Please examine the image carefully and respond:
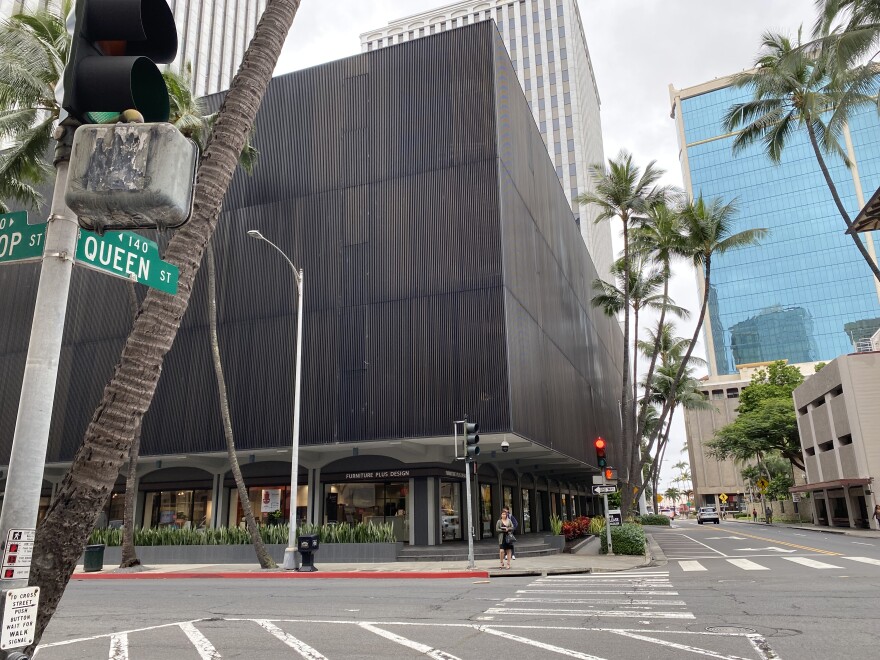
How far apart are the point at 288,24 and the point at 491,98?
17543 millimetres

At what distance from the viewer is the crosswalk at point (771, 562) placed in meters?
17.6

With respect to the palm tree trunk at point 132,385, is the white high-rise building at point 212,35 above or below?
above

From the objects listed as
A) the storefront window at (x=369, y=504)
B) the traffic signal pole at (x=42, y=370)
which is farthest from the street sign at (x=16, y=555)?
the storefront window at (x=369, y=504)

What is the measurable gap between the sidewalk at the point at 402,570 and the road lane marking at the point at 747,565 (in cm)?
254

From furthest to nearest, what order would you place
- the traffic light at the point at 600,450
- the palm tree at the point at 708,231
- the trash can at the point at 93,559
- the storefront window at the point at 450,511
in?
the palm tree at the point at 708,231
the storefront window at the point at 450,511
the traffic light at the point at 600,450
the trash can at the point at 93,559

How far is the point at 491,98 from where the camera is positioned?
24.4m

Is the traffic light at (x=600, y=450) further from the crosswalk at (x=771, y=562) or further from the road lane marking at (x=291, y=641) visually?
the road lane marking at (x=291, y=641)

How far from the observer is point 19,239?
11.2 ft

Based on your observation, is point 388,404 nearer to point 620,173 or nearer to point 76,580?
point 76,580

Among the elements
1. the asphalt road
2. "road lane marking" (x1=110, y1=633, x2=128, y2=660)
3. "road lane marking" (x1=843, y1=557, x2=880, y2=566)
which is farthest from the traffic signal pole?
"road lane marking" (x1=843, y1=557, x2=880, y2=566)

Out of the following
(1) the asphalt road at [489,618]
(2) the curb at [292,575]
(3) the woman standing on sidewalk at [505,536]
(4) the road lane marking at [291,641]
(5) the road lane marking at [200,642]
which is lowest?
(2) the curb at [292,575]

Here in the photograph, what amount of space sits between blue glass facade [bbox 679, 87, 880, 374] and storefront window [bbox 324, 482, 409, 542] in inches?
4657

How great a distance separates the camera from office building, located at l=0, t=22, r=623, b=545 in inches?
899

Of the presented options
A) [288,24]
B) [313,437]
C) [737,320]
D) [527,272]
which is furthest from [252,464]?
[737,320]
